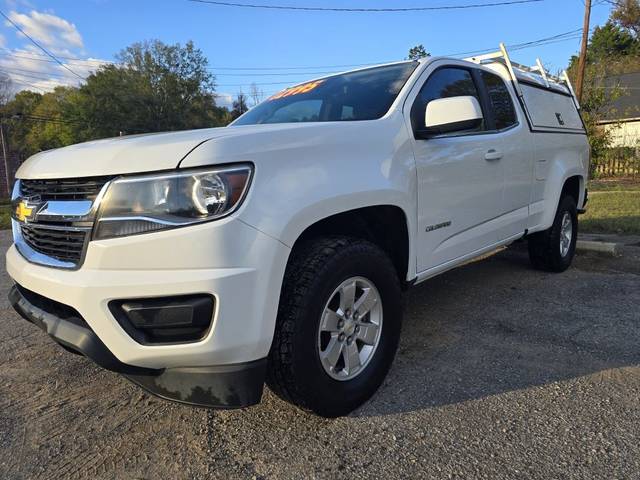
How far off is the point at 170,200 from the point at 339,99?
179 cm

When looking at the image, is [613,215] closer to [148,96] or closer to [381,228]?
[381,228]

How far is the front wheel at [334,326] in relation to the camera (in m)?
2.07

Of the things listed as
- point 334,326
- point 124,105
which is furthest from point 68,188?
point 124,105

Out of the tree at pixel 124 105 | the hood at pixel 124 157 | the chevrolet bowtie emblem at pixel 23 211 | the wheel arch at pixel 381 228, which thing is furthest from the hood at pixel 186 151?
the tree at pixel 124 105

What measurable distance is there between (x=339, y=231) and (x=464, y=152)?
1.18 metres

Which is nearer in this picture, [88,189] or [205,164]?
[205,164]

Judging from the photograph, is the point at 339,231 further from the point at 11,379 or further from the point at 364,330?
the point at 11,379

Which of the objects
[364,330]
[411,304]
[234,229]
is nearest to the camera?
[234,229]

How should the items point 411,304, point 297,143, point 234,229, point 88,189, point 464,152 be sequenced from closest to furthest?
point 234,229
point 88,189
point 297,143
point 464,152
point 411,304

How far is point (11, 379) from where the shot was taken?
290cm

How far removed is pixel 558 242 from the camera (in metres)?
4.92

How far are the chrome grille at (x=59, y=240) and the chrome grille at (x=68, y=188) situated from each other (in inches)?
5.2

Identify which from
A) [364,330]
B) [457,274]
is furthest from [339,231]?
[457,274]

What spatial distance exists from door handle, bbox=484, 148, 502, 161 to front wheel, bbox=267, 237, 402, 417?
1408 millimetres
